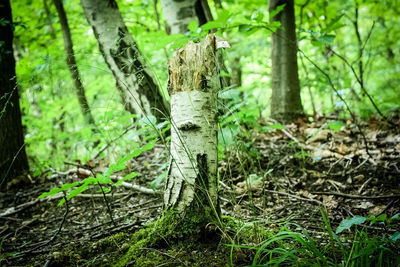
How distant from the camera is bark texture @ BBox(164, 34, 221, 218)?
4.08 feet

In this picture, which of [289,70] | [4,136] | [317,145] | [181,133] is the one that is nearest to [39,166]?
[4,136]

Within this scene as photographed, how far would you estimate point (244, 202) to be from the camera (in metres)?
1.82

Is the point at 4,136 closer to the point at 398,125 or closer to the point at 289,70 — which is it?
the point at 289,70

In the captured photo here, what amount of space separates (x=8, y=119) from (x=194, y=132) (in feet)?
11.1

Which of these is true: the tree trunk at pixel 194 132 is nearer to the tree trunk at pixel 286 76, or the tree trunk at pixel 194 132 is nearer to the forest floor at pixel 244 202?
the forest floor at pixel 244 202

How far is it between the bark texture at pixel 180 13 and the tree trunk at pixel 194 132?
2.11 m

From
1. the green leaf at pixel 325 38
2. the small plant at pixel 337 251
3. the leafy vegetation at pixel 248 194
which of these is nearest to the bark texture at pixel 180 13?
the leafy vegetation at pixel 248 194

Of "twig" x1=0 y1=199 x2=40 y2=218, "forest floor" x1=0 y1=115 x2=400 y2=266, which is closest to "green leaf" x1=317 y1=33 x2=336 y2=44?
"forest floor" x1=0 y1=115 x2=400 y2=266

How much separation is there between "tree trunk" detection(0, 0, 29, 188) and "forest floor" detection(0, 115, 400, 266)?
17.4 inches

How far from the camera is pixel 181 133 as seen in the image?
4.17 feet

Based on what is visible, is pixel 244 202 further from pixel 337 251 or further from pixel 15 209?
pixel 15 209

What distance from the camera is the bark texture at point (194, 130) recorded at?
49.0 inches

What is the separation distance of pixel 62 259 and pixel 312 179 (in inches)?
80.9

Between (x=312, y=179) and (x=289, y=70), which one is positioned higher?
(x=289, y=70)
